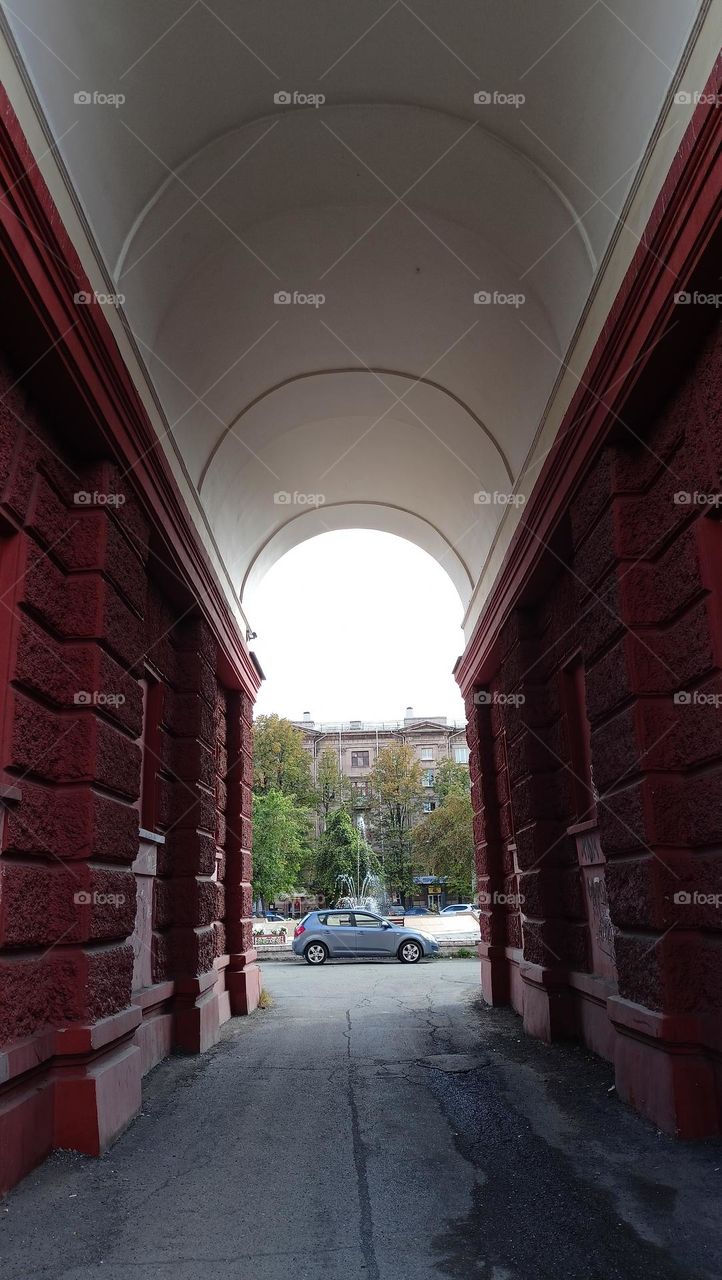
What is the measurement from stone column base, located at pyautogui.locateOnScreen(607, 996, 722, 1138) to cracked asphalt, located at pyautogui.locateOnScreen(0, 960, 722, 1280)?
4.4 inches

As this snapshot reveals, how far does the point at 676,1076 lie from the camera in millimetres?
4469

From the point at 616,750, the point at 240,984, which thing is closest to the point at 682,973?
the point at 616,750

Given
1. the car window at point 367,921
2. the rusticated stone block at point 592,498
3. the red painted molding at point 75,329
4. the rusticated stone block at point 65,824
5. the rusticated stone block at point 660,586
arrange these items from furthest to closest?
the car window at point 367,921 < the rusticated stone block at point 592,498 < the rusticated stone block at point 660,586 < the rusticated stone block at point 65,824 < the red painted molding at point 75,329

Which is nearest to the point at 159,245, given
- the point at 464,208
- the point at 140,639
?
the point at 464,208

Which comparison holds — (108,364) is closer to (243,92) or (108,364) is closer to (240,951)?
(243,92)

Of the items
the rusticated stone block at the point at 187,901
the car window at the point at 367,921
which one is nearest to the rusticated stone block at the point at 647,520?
the rusticated stone block at the point at 187,901

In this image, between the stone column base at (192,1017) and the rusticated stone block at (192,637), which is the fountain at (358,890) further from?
the rusticated stone block at (192,637)

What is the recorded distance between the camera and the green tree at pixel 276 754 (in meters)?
47.2

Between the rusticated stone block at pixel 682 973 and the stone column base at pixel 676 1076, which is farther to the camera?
the rusticated stone block at pixel 682 973

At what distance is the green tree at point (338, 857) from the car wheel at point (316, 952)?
23.9 meters

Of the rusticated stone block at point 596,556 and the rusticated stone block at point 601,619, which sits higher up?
the rusticated stone block at point 596,556

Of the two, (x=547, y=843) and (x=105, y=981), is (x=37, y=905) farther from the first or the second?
(x=547, y=843)

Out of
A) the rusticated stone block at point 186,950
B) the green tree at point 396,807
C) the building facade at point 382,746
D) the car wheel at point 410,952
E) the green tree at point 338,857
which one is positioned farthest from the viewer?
the building facade at point 382,746

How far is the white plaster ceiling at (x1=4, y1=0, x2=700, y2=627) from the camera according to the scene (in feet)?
16.8
